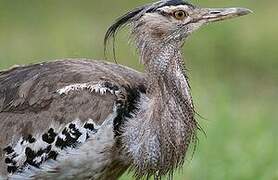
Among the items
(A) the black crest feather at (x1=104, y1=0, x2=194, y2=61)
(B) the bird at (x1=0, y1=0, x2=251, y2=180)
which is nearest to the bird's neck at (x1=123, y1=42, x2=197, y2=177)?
(B) the bird at (x1=0, y1=0, x2=251, y2=180)

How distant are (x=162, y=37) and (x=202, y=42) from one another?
13.1ft

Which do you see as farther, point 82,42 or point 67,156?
point 82,42

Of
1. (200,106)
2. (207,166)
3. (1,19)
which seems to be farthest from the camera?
(1,19)

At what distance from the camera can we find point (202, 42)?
8672 mm

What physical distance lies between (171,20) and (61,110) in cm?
56

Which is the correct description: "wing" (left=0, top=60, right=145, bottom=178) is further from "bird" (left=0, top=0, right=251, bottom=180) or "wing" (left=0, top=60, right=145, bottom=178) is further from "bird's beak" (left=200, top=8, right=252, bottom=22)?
"bird's beak" (left=200, top=8, right=252, bottom=22)

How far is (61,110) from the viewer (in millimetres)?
4641

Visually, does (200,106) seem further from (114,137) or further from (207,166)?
(114,137)

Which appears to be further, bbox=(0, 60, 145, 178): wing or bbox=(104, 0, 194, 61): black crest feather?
bbox=(104, 0, 194, 61): black crest feather

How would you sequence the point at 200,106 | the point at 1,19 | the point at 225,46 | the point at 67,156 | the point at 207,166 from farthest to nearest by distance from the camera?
the point at 1,19 → the point at 225,46 → the point at 200,106 → the point at 207,166 → the point at 67,156

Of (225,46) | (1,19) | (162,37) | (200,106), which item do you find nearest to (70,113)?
(162,37)

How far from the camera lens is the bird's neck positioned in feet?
15.3

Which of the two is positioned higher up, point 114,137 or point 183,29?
point 183,29

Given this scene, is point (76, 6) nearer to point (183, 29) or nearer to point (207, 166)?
point (207, 166)
